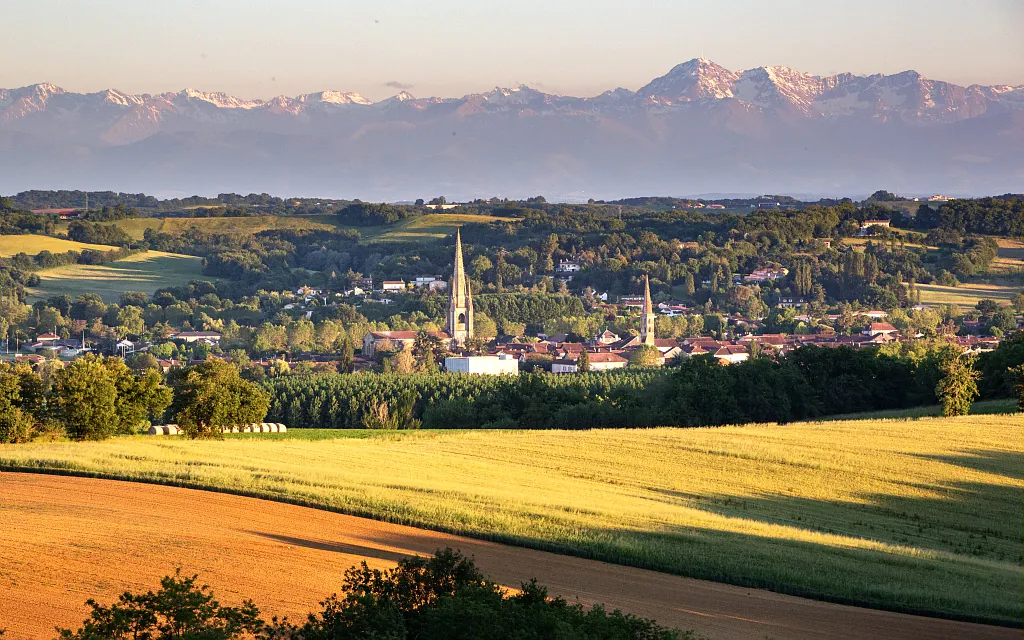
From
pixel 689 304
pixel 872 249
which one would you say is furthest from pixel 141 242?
pixel 872 249

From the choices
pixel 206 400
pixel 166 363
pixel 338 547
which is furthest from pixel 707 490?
pixel 166 363

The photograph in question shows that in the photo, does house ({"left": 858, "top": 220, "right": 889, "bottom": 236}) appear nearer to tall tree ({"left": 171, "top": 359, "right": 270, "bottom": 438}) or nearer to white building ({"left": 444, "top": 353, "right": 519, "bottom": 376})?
white building ({"left": 444, "top": 353, "right": 519, "bottom": 376})

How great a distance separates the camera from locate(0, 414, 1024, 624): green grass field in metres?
20.9

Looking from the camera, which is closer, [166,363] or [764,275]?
[166,363]

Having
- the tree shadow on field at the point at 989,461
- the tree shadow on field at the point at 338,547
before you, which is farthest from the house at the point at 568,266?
the tree shadow on field at the point at 338,547

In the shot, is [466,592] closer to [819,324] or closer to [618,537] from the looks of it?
[618,537]

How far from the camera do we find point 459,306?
140 m

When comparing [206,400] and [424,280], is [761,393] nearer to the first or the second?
[206,400]

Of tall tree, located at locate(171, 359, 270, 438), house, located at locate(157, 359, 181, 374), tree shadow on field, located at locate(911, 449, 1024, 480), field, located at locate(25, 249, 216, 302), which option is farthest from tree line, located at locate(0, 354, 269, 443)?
field, located at locate(25, 249, 216, 302)

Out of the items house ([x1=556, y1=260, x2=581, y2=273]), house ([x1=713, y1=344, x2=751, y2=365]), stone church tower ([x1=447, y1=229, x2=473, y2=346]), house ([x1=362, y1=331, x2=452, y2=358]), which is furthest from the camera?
house ([x1=556, y1=260, x2=581, y2=273])

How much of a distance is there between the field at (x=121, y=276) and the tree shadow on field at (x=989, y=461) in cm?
12274

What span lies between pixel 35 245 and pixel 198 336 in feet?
165

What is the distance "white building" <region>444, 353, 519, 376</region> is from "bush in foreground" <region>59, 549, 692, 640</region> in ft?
290

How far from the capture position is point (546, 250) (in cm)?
18325
